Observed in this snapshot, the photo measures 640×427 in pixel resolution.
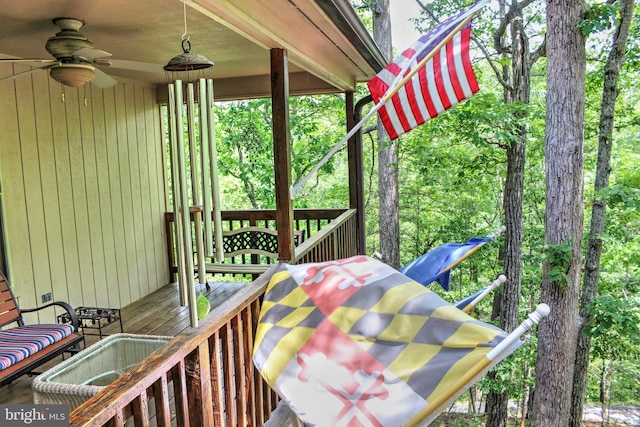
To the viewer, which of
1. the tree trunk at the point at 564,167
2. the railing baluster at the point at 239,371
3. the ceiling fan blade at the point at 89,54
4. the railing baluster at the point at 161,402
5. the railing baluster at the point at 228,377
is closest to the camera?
the railing baluster at the point at 161,402

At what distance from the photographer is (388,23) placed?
11992 millimetres

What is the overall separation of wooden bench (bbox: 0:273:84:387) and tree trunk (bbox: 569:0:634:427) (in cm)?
793

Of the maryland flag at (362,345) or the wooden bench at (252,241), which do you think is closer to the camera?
the maryland flag at (362,345)

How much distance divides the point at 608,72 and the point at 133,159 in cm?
834

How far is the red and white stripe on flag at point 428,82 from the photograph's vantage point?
378cm

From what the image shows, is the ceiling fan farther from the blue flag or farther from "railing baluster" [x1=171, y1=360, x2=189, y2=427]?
the blue flag

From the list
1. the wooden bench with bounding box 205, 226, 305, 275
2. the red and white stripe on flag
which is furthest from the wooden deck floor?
the red and white stripe on flag

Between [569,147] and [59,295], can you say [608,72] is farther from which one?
[59,295]

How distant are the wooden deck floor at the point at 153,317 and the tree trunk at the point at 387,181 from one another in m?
6.07

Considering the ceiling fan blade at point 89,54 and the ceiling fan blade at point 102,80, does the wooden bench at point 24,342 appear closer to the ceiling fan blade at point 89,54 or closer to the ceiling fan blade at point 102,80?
the ceiling fan blade at point 102,80

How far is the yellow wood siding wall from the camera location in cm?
439

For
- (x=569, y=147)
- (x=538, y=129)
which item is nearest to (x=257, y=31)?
(x=569, y=147)

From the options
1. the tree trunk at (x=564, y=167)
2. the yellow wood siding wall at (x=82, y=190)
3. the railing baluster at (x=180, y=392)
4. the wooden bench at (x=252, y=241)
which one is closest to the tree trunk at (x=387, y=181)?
the tree trunk at (x=564, y=167)

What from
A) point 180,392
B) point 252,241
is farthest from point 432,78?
point 252,241
